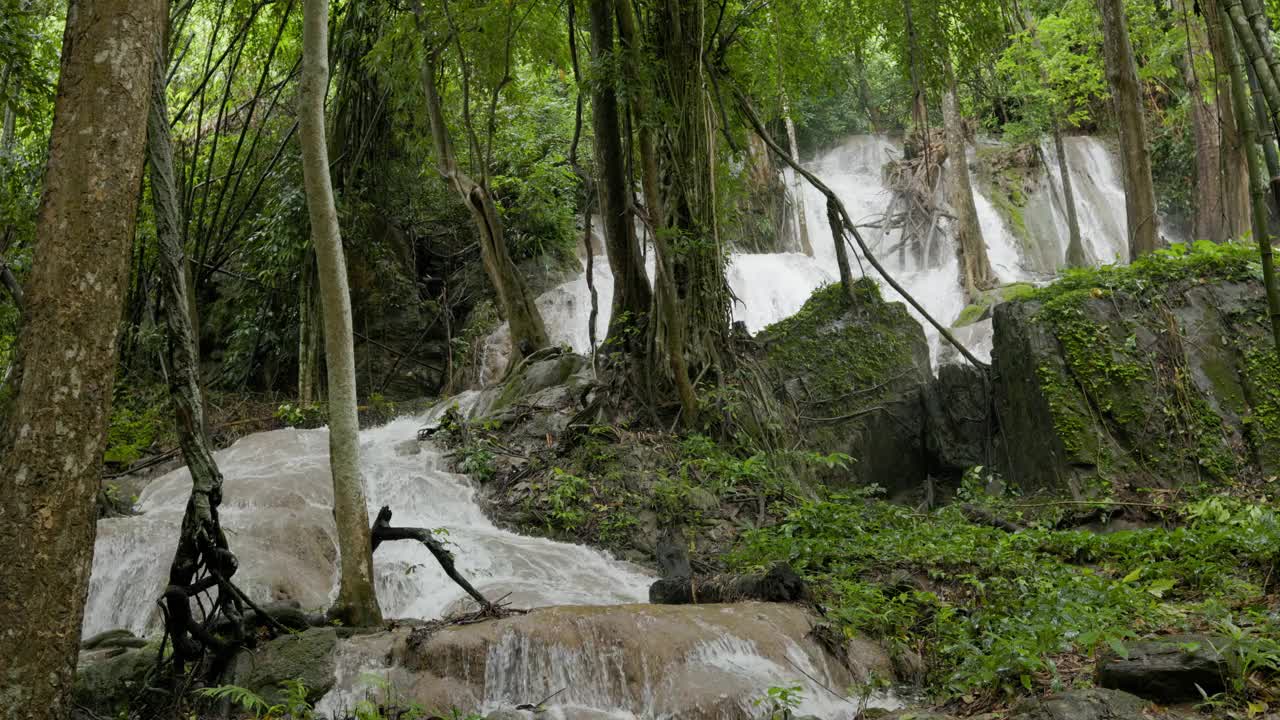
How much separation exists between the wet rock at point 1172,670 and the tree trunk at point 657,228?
4956mm

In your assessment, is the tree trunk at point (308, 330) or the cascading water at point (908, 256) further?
the cascading water at point (908, 256)

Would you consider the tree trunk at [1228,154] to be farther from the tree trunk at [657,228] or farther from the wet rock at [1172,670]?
the wet rock at [1172,670]

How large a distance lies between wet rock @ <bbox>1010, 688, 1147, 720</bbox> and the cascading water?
32.0ft

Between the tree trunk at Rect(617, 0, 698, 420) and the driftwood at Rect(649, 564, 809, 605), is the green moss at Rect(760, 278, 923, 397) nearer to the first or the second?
the tree trunk at Rect(617, 0, 698, 420)

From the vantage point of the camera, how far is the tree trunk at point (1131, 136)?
9.95m

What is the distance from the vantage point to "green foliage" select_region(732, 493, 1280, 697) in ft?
13.3

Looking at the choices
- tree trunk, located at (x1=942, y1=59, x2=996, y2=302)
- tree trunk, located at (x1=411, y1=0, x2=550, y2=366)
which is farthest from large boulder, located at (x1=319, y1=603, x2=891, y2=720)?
tree trunk, located at (x1=942, y1=59, x2=996, y2=302)

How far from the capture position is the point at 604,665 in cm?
445

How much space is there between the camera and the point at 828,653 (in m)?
4.77

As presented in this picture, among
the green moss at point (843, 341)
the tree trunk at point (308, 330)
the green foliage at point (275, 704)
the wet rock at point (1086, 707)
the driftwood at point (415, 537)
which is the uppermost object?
the tree trunk at point (308, 330)

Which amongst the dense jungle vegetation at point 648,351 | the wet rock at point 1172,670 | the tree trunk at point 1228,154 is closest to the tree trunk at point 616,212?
the dense jungle vegetation at point 648,351

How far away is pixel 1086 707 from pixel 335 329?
3.81m

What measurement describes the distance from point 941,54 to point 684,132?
8.82ft

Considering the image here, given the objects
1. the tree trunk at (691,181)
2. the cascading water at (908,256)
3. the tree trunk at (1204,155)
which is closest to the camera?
the tree trunk at (691,181)
